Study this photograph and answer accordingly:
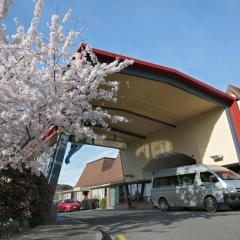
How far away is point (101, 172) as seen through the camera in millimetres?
51531

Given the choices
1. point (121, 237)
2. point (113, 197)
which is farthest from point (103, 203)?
point (121, 237)

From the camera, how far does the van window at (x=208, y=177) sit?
740 inches

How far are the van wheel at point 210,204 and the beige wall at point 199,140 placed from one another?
195 inches

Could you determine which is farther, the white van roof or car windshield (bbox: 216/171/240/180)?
the white van roof

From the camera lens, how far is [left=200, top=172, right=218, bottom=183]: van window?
18794mm

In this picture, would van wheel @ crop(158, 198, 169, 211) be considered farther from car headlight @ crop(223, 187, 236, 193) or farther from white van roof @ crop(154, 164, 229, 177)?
car headlight @ crop(223, 187, 236, 193)

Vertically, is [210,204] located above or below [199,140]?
below

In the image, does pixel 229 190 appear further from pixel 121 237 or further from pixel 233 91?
pixel 121 237

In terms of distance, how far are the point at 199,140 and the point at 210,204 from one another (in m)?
8.02

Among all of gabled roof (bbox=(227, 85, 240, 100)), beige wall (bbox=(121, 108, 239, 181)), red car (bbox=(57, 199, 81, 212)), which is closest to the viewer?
beige wall (bbox=(121, 108, 239, 181))

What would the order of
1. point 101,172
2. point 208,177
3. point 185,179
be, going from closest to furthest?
point 208,177
point 185,179
point 101,172

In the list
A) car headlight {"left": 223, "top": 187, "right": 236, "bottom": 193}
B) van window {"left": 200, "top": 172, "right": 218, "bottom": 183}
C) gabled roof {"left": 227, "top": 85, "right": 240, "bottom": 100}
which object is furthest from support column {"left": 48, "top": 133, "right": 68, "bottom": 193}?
gabled roof {"left": 227, "top": 85, "right": 240, "bottom": 100}

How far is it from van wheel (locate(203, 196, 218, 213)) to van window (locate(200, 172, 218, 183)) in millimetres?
868

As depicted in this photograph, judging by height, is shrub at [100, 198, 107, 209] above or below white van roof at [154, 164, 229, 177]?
above
